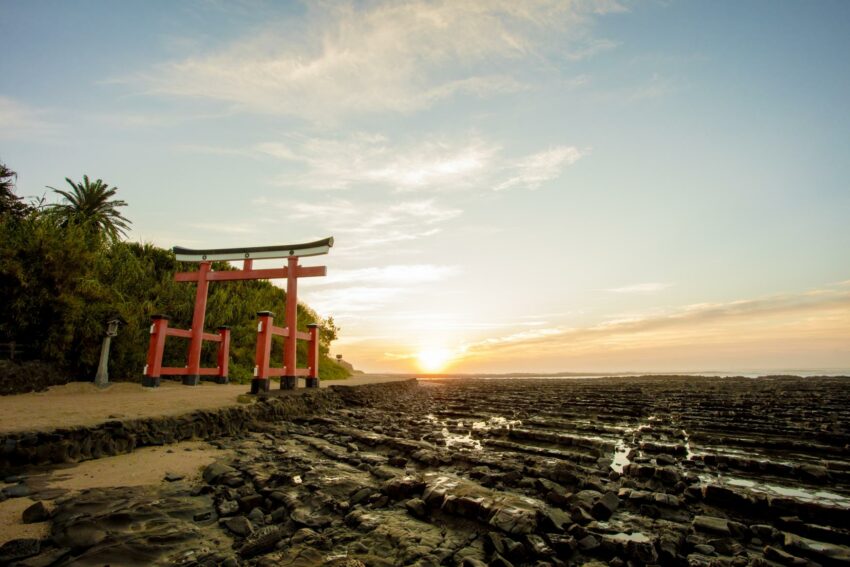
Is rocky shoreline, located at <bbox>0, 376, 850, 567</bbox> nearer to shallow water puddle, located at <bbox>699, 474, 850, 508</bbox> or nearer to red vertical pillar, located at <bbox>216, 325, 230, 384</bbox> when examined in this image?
shallow water puddle, located at <bbox>699, 474, 850, 508</bbox>

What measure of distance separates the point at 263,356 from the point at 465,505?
1010 centimetres

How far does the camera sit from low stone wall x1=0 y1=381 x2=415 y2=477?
19.1 feet

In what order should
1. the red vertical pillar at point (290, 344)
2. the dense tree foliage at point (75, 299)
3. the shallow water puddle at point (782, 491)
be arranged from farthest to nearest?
the red vertical pillar at point (290, 344), the dense tree foliage at point (75, 299), the shallow water puddle at point (782, 491)

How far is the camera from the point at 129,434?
23.6ft

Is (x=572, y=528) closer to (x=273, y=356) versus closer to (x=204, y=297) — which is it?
(x=204, y=297)

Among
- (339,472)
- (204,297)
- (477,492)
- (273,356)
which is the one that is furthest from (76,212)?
(477,492)

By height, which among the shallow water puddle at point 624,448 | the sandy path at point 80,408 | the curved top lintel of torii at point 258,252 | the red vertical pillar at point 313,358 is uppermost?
the curved top lintel of torii at point 258,252

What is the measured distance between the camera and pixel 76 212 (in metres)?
28.2

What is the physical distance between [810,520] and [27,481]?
994 cm

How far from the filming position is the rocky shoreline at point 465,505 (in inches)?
141

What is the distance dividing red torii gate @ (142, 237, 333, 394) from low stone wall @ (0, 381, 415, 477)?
180cm

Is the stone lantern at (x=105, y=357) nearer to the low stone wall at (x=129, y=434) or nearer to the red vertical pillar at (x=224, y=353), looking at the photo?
the red vertical pillar at (x=224, y=353)

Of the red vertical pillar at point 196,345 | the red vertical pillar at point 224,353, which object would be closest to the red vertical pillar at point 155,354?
the red vertical pillar at point 196,345

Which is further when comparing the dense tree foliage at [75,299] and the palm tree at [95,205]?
the palm tree at [95,205]
